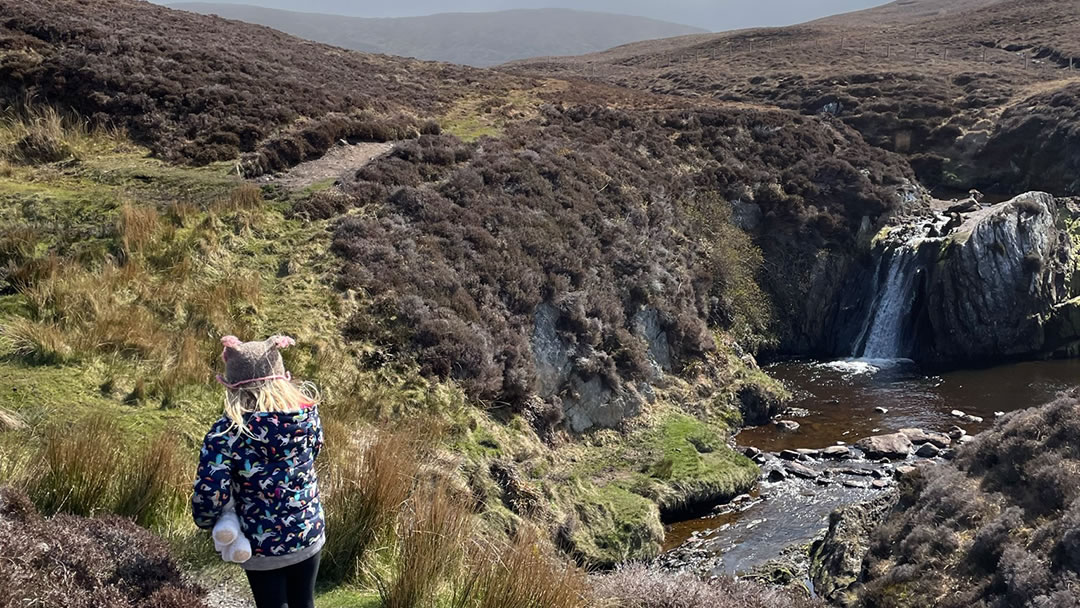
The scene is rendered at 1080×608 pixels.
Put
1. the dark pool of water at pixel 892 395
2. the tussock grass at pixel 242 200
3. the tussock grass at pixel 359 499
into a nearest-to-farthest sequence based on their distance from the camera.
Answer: the tussock grass at pixel 359 499 < the tussock grass at pixel 242 200 < the dark pool of water at pixel 892 395

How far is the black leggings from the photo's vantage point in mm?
4371

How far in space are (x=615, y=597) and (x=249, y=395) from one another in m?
3.66

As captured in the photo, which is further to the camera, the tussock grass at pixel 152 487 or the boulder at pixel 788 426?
the boulder at pixel 788 426

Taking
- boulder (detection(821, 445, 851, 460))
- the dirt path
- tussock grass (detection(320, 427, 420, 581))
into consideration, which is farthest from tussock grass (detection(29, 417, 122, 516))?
boulder (detection(821, 445, 851, 460))

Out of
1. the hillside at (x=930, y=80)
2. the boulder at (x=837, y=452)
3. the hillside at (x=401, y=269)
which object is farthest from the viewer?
the hillside at (x=930, y=80)

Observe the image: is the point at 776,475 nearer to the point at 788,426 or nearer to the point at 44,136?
the point at 788,426

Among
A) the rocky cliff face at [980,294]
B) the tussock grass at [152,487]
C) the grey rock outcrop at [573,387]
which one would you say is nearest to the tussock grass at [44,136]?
the grey rock outcrop at [573,387]

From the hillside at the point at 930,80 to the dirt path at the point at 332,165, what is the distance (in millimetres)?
32468

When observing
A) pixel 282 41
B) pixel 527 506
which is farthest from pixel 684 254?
pixel 282 41

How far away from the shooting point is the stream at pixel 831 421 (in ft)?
47.3

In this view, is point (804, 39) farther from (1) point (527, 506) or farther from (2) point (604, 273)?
(1) point (527, 506)

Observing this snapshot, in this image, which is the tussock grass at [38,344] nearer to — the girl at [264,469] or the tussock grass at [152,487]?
the tussock grass at [152,487]

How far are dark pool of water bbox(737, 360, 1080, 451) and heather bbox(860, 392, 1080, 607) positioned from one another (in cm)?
733

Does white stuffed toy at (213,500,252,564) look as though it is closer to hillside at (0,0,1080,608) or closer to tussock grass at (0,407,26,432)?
hillside at (0,0,1080,608)
